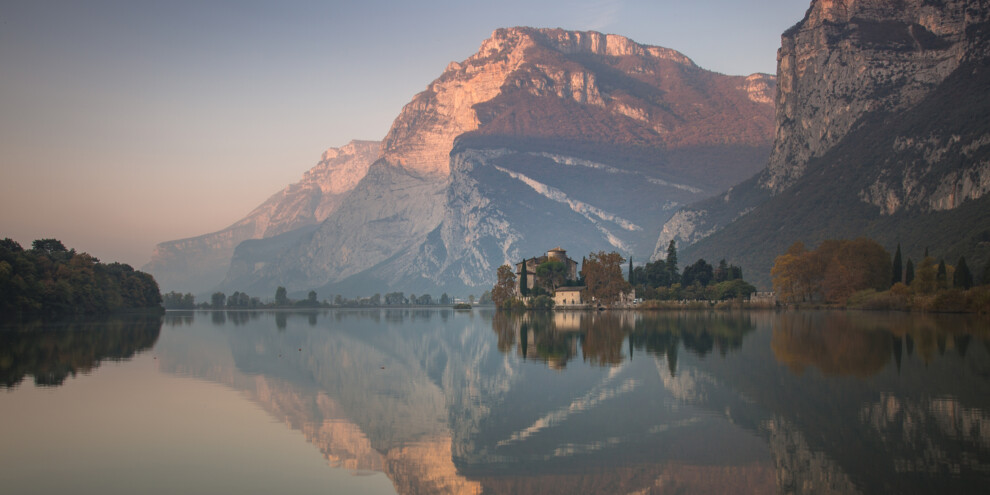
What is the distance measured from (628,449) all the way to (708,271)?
360ft

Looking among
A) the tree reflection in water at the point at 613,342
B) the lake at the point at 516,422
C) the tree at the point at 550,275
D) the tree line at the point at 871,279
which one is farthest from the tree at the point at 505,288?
the lake at the point at 516,422

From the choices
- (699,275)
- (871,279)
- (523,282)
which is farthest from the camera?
(523,282)

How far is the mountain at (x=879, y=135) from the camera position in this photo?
380ft

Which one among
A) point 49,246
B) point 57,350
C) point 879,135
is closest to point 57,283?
point 49,246

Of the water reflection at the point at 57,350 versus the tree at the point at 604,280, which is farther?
the tree at the point at 604,280

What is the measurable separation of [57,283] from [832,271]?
87.4 meters

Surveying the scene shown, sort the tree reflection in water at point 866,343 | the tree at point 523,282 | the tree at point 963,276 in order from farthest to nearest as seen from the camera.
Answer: the tree at point 523,282 → the tree at point 963,276 → the tree reflection in water at point 866,343

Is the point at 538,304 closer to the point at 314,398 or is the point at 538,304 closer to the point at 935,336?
the point at 935,336

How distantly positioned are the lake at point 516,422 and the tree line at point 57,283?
46.1m

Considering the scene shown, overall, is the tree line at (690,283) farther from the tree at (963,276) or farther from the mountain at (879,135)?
the tree at (963,276)

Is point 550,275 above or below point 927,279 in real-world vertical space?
above

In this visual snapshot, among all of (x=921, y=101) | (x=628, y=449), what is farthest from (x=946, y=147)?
(x=628, y=449)

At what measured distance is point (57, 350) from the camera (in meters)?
43.4

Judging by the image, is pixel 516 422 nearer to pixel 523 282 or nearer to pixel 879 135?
pixel 523 282
